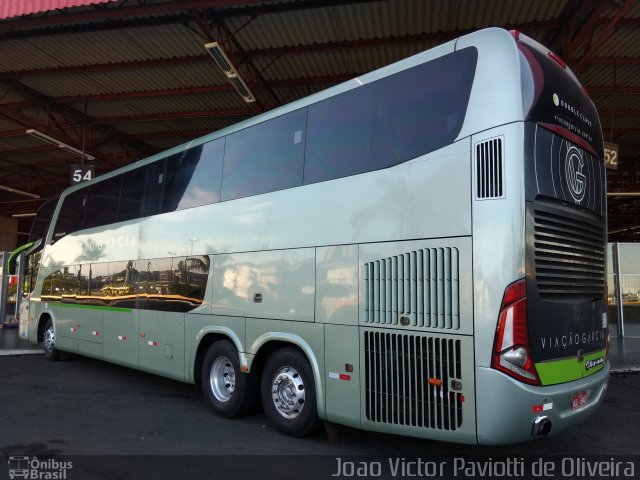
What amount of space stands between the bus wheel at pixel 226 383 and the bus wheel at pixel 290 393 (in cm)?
36

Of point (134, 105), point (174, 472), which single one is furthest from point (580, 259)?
point (134, 105)

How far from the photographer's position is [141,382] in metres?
8.59

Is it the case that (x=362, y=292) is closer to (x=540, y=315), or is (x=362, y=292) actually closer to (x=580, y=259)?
(x=540, y=315)

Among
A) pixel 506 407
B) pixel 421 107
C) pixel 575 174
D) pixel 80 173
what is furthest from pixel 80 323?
pixel 575 174

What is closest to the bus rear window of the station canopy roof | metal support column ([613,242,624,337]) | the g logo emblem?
the g logo emblem

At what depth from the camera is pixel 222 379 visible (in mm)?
6508

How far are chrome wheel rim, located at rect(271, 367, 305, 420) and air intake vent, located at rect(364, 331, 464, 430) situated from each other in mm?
1043

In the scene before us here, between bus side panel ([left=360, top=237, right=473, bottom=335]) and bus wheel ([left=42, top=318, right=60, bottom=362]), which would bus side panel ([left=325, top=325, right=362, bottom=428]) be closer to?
bus side panel ([left=360, top=237, right=473, bottom=335])

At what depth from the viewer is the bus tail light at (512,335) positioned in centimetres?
378

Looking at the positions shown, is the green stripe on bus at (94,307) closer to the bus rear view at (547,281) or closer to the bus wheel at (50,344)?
the bus wheel at (50,344)

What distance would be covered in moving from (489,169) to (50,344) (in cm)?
1044

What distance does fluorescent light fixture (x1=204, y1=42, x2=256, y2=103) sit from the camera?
9.08 metres

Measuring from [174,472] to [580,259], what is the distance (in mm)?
4267

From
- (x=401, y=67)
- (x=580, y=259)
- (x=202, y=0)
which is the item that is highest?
(x=202, y=0)
